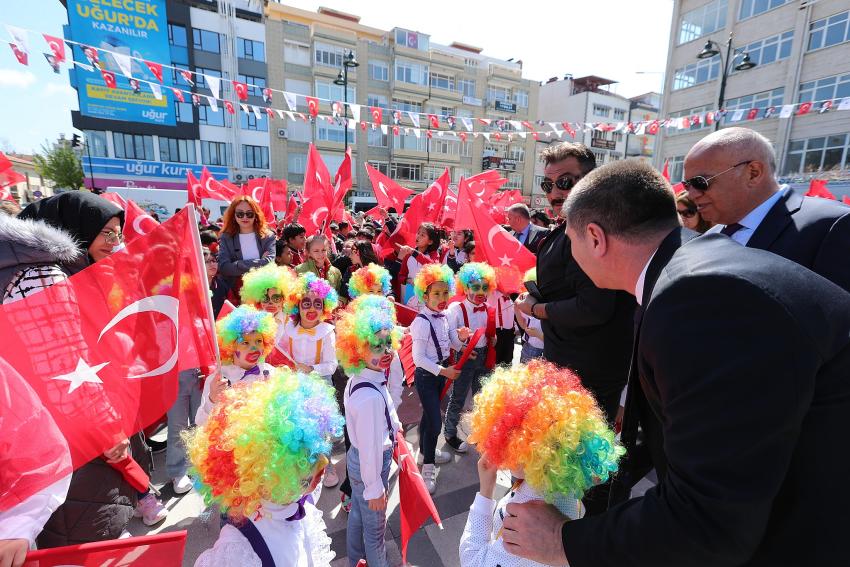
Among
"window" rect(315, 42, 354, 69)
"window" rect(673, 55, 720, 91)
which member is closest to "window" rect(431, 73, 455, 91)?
"window" rect(315, 42, 354, 69)

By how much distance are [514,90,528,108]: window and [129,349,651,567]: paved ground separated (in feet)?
150

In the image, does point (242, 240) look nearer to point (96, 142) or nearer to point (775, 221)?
point (775, 221)

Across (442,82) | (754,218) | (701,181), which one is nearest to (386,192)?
(701,181)

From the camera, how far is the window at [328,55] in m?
32.1

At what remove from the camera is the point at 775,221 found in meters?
2.37

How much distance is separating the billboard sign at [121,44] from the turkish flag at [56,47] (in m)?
22.9

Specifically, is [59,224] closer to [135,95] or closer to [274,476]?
[274,476]

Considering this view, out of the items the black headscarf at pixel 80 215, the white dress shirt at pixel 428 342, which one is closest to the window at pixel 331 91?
the white dress shirt at pixel 428 342

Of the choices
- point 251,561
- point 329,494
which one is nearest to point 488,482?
point 251,561

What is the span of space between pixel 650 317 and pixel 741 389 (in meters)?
0.24

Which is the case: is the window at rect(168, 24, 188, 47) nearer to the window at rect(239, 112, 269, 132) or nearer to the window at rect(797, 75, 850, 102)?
the window at rect(239, 112, 269, 132)

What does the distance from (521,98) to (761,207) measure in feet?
151

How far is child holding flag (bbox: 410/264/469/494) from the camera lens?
3.60 metres

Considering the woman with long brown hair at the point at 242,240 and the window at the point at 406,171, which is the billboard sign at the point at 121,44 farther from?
the woman with long brown hair at the point at 242,240
